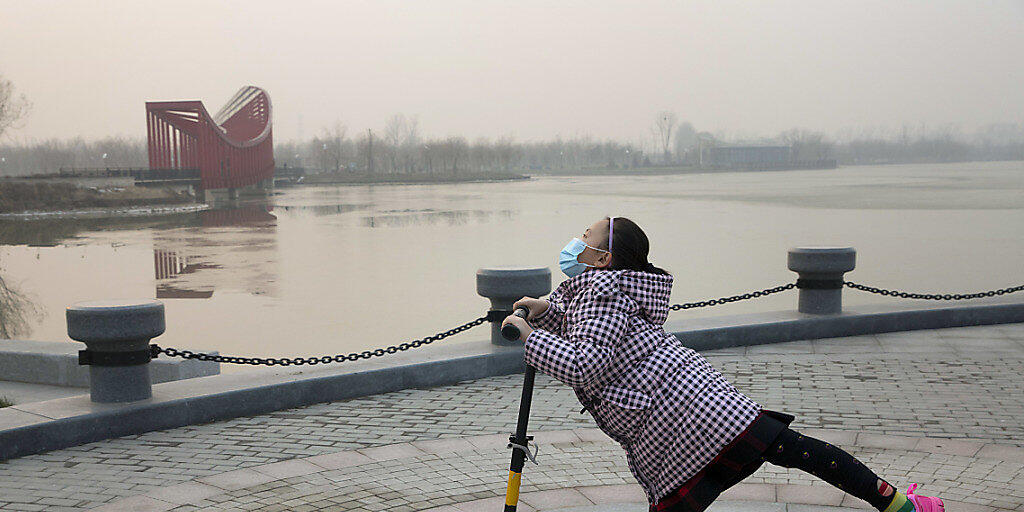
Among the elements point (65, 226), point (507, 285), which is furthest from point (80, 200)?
point (507, 285)

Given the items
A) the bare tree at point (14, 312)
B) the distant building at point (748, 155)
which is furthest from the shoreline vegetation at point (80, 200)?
the distant building at point (748, 155)

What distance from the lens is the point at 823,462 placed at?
10.3 ft

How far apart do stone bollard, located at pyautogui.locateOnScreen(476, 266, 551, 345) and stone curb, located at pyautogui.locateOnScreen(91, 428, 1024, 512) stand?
1837mm

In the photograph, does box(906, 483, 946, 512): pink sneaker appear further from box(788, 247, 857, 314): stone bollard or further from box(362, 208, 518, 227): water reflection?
box(362, 208, 518, 227): water reflection

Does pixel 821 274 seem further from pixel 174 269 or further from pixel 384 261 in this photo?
pixel 174 269

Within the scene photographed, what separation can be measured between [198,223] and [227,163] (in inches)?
1448

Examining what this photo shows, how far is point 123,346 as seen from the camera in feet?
18.5

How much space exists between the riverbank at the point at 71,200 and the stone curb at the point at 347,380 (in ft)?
162

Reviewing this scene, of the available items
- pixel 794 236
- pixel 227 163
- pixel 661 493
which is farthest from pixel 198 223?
pixel 661 493

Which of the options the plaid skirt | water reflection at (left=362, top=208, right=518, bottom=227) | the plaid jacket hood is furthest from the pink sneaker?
water reflection at (left=362, top=208, right=518, bottom=227)

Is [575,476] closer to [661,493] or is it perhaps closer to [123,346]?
[661,493]

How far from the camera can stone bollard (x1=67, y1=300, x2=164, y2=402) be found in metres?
5.51

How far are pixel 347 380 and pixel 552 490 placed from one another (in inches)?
94.7

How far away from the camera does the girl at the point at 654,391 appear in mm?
2998
